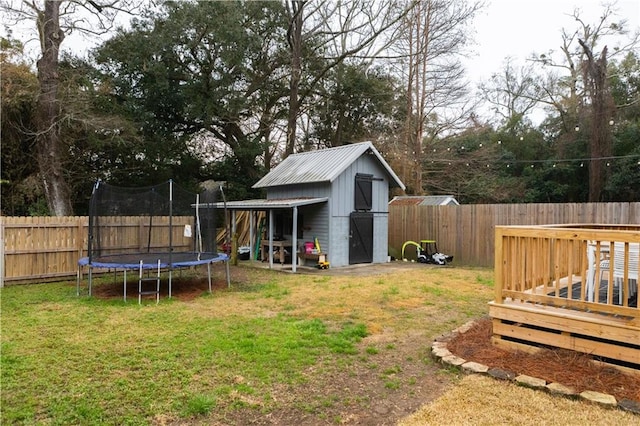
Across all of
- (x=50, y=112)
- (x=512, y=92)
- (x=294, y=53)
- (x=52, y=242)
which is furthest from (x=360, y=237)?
(x=512, y=92)

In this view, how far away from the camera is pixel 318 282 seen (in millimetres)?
9227

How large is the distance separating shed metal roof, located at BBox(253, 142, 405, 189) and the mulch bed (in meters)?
7.57

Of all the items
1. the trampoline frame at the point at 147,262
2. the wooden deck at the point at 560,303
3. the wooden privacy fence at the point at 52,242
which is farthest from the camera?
the wooden privacy fence at the point at 52,242

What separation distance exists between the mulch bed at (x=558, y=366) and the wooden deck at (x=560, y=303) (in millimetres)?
117

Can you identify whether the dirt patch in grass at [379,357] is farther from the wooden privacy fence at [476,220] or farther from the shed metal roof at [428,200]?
the shed metal roof at [428,200]

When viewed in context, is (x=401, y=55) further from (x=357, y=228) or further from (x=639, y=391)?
(x=639, y=391)

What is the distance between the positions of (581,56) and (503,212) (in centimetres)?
1574

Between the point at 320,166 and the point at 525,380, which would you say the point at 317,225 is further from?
the point at 525,380

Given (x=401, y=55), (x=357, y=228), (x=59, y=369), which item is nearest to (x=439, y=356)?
(x=59, y=369)

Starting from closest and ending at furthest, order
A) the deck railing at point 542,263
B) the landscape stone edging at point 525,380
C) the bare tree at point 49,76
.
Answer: the landscape stone edging at point 525,380 → the deck railing at point 542,263 → the bare tree at point 49,76

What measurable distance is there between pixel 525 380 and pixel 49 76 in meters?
13.9

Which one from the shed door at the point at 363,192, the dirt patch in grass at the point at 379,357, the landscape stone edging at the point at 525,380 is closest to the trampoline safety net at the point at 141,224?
the dirt patch in grass at the point at 379,357

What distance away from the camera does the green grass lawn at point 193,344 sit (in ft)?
10.8

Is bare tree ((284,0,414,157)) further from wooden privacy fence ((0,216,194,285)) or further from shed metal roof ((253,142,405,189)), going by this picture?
wooden privacy fence ((0,216,194,285))
